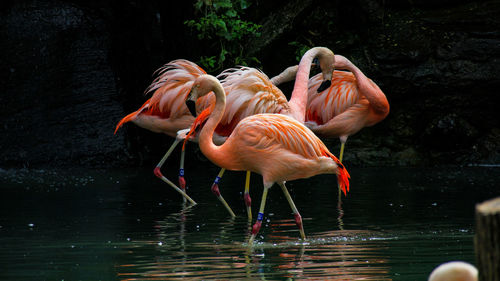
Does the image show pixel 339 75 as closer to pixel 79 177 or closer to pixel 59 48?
pixel 79 177

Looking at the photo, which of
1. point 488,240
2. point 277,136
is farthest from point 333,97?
point 488,240

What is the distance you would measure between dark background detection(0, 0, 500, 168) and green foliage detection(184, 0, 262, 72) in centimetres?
20

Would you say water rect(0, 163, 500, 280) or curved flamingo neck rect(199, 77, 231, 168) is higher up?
curved flamingo neck rect(199, 77, 231, 168)

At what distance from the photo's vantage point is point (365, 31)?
1024 centimetres

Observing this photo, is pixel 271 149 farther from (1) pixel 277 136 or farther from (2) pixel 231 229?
(2) pixel 231 229

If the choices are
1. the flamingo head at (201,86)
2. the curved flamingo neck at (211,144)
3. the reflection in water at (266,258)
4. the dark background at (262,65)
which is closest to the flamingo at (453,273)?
the reflection in water at (266,258)

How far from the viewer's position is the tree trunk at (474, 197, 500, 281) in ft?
6.15

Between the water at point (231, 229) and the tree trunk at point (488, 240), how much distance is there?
1506mm

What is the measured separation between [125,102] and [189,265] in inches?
259

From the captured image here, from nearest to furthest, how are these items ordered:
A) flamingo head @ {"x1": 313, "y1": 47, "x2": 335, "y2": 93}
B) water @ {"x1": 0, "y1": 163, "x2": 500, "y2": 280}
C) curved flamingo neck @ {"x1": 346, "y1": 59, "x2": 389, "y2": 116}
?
water @ {"x1": 0, "y1": 163, "x2": 500, "y2": 280}, flamingo head @ {"x1": 313, "y1": 47, "x2": 335, "y2": 93}, curved flamingo neck @ {"x1": 346, "y1": 59, "x2": 389, "y2": 116}

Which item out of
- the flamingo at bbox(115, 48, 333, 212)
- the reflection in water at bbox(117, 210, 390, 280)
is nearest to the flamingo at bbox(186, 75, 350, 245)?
the reflection in water at bbox(117, 210, 390, 280)

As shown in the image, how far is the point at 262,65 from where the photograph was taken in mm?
10469

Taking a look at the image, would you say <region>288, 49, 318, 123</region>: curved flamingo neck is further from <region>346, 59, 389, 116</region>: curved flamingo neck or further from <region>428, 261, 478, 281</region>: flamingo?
<region>428, 261, 478, 281</region>: flamingo

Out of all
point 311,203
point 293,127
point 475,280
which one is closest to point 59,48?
point 311,203
